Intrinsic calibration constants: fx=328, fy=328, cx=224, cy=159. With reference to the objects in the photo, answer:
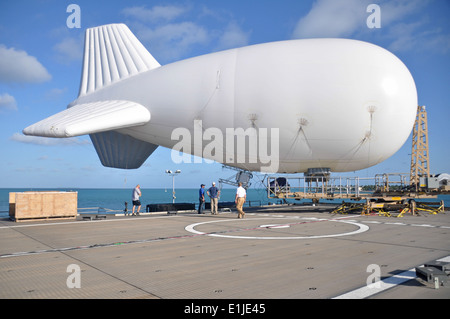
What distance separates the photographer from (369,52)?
55.0ft

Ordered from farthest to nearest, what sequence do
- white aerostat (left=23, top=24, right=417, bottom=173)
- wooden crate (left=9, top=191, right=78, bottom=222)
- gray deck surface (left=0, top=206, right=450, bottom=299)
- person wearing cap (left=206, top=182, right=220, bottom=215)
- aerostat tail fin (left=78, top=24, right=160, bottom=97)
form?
aerostat tail fin (left=78, top=24, right=160, bottom=97) → person wearing cap (left=206, top=182, right=220, bottom=215) → white aerostat (left=23, top=24, right=417, bottom=173) → wooden crate (left=9, top=191, right=78, bottom=222) → gray deck surface (left=0, top=206, right=450, bottom=299)

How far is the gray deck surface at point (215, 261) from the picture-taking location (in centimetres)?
498

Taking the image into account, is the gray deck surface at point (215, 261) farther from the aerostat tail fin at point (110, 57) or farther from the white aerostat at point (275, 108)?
the aerostat tail fin at point (110, 57)

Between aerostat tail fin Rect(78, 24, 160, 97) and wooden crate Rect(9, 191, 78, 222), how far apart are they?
980 cm

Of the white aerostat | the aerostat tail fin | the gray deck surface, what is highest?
the aerostat tail fin

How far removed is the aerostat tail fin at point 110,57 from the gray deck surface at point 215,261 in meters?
14.0

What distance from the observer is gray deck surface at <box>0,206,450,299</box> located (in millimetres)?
4977

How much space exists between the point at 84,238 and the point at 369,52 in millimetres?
15630

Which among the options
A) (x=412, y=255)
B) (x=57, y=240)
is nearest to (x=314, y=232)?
(x=412, y=255)

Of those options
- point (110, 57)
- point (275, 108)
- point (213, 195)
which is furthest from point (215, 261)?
point (110, 57)

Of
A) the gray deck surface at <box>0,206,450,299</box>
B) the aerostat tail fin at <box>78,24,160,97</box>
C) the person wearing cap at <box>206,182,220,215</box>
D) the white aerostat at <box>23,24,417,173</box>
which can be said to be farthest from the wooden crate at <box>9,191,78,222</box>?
the aerostat tail fin at <box>78,24,160,97</box>

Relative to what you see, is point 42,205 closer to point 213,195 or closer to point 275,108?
point 213,195

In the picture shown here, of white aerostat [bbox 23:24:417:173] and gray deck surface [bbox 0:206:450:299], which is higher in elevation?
white aerostat [bbox 23:24:417:173]

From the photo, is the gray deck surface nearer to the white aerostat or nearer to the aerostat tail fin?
the white aerostat
